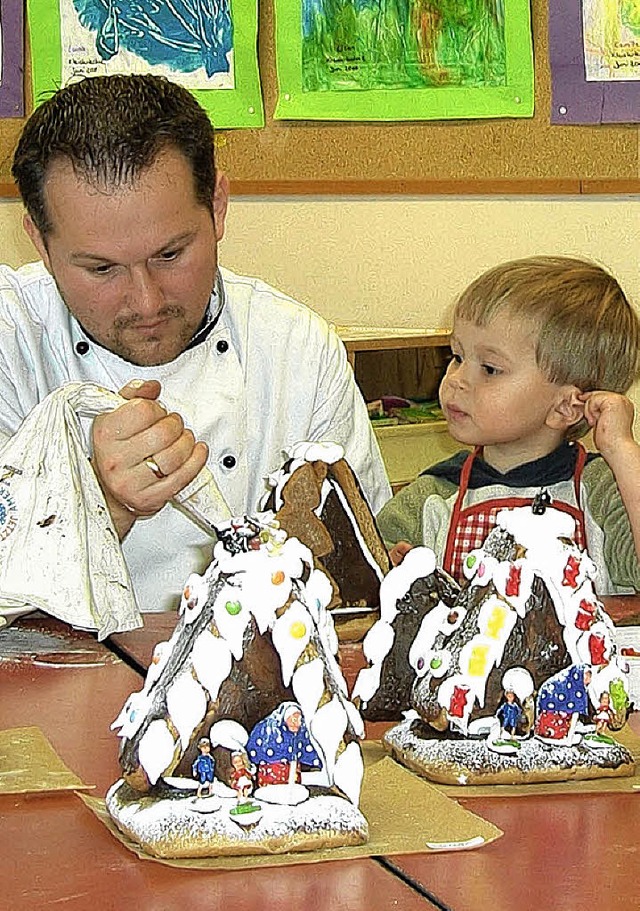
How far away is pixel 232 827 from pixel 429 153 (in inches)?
84.6

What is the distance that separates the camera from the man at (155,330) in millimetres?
1582

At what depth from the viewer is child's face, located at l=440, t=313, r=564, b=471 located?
68.3 inches

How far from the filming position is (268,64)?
2.80 m

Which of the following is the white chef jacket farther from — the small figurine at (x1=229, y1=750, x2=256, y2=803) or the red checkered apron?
the small figurine at (x1=229, y1=750, x2=256, y2=803)

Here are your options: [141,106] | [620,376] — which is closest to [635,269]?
[620,376]

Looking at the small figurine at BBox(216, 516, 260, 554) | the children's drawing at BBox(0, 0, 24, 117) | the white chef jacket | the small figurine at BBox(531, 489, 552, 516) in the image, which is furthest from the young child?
the children's drawing at BBox(0, 0, 24, 117)

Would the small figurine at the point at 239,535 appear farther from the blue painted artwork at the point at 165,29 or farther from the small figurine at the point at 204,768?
the blue painted artwork at the point at 165,29

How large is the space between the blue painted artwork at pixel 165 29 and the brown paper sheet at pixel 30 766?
191 cm

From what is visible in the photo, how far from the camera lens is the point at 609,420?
1.60m

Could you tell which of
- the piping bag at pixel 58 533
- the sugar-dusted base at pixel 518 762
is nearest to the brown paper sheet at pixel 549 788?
the sugar-dusted base at pixel 518 762

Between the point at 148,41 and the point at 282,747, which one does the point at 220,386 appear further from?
the point at 148,41

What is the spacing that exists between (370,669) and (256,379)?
2.74 ft

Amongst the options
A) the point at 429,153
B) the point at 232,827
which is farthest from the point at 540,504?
the point at 429,153

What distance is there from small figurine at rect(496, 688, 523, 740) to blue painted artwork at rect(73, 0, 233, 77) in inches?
79.5
